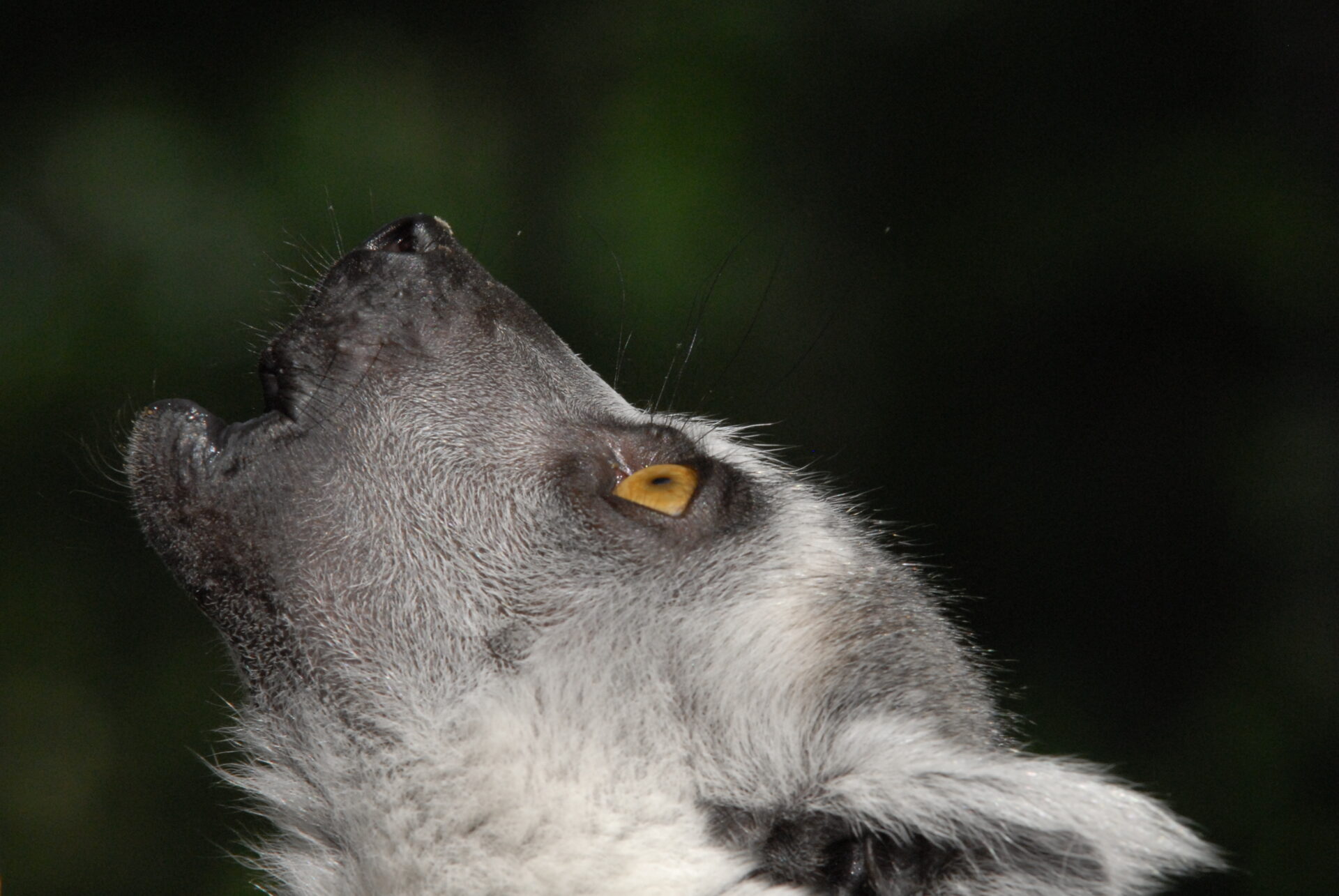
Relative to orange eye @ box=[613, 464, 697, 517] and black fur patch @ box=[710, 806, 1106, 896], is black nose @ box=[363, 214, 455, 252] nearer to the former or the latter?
orange eye @ box=[613, 464, 697, 517]

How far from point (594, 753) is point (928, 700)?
62 cm

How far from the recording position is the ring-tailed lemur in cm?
187

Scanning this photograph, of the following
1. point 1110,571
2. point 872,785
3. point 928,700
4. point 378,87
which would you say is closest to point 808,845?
point 872,785

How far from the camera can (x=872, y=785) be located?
188cm

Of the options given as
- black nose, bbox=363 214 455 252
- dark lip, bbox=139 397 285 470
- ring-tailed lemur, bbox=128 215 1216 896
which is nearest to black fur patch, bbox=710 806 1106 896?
ring-tailed lemur, bbox=128 215 1216 896

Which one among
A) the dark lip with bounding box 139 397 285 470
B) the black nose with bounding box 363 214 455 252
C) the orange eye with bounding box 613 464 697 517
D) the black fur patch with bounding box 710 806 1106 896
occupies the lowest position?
the black fur patch with bounding box 710 806 1106 896

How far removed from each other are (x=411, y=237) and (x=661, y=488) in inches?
30.0

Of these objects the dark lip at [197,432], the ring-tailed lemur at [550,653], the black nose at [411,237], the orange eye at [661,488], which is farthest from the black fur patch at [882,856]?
the black nose at [411,237]

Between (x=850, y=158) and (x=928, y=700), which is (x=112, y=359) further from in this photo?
(x=928, y=700)

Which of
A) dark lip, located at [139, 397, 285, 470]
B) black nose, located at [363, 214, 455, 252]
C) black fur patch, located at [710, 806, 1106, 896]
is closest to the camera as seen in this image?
black fur patch, located at [710, 806, 1106, 896]

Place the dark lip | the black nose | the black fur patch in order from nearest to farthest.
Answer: the black fur patch < the dark lip < the black nose

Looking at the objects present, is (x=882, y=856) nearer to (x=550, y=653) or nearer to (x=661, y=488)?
(x=550, y=653)

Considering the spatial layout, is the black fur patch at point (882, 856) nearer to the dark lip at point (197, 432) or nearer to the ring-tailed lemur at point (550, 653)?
the ring-tailed lemur at point (550, 653)

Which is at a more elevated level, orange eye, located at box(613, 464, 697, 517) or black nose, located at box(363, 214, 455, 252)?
black nose, located at box(363, 214, 455, 252)
